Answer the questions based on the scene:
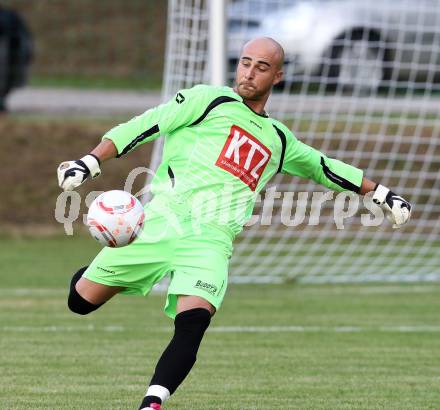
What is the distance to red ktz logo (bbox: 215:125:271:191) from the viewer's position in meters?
6.47

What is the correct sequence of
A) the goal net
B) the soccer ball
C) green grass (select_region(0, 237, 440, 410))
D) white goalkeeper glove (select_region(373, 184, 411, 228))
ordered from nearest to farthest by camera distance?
the soccer ball < white goalkeeper glove (select_region(373, 184, 411, 228)) < green grass (select_region(0, 237, 440, 410)) < the goal net

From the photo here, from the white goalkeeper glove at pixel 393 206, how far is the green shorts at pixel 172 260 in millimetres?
938

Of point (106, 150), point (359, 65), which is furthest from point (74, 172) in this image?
point (359, 65)

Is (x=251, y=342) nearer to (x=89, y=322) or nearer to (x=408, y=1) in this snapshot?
(x=89, y=322)

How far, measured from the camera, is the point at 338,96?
14.3 m

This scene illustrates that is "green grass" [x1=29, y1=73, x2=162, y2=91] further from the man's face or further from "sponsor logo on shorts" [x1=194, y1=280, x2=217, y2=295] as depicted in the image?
"sponsor logo on shorts" [x1=194, y1=280, x2=217, y2=295]

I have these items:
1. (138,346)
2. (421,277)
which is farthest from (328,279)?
(138,346)

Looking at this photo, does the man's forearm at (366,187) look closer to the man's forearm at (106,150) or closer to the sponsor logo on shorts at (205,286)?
the sponsor logo on shorts at (205,286)

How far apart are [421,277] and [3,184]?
7.58m

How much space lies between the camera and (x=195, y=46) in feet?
42.6

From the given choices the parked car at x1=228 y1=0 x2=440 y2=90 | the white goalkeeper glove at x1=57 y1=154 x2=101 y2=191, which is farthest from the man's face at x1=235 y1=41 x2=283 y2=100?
the parked car at x1=228 y1=0 x2=440 y2=90

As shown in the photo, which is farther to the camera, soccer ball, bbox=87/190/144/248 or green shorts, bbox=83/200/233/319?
green shorts, bbox=83/200/233/319

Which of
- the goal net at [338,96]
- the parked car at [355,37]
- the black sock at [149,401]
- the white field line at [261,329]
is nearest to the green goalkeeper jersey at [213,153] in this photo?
the black sock at [149,401]

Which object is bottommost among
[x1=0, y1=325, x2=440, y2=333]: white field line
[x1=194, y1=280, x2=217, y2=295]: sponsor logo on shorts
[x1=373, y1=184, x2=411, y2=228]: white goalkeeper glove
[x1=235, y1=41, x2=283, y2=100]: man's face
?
[x1=0, y1=325, x2=440, y2=333]: white field line
